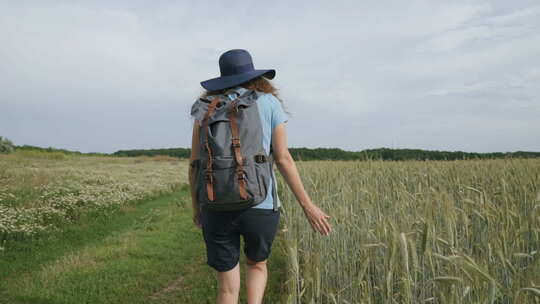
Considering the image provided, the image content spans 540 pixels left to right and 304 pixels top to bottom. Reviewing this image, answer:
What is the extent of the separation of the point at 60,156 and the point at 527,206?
36594 millimetres

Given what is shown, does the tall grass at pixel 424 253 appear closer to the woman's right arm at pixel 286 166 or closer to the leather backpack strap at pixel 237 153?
the woman's right arm at pixel 286 166

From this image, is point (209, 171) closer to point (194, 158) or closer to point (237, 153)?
point (237, 153)

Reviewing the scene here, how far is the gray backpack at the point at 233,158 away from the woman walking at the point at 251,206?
0.02 meters

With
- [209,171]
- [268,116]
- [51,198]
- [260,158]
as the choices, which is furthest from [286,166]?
[51,198]

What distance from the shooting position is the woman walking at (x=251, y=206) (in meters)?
2.83

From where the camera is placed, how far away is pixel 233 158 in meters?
2.70

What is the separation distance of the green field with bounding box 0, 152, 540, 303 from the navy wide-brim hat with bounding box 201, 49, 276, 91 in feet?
3.96

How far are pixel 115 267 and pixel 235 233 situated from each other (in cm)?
Answer: 416

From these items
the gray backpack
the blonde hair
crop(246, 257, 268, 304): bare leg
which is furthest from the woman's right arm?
crop(246, 257, 268, 304): bare leg

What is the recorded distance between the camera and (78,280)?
586 centimetres

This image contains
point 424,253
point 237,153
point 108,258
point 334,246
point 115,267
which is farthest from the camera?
point 108,258

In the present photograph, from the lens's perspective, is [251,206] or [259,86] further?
[259,86]

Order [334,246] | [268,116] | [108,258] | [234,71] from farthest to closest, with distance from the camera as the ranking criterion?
1. [108,258]
2. [334,246]
3. [234,71]
4. [268,116]

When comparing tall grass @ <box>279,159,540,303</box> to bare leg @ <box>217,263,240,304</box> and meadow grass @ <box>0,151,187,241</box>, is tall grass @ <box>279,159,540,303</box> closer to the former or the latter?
bare leg @ <box>217,263,240,304</box>
